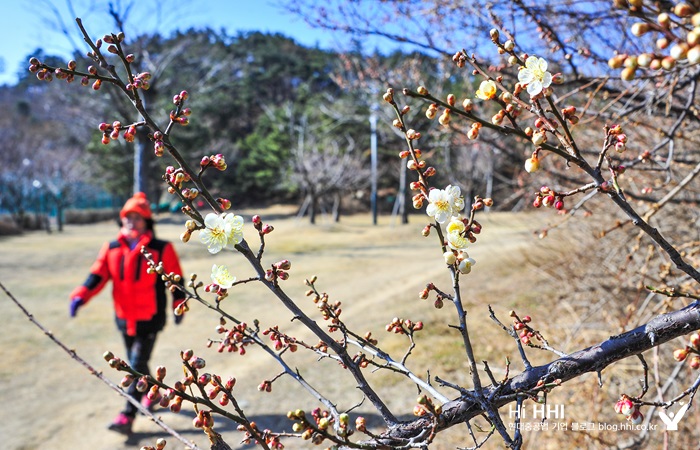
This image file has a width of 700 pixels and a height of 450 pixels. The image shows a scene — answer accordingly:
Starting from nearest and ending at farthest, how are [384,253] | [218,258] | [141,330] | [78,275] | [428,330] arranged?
Answer: [141,330] → [428,330] → [78,275] → [218,258] → [384,253]

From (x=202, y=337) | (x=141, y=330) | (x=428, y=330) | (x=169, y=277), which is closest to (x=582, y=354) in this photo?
(x=169, y=277)

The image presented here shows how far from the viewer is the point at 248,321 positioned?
7.41 meters

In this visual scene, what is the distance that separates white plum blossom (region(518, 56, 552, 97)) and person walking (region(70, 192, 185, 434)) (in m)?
3.60

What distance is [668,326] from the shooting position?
0.99m

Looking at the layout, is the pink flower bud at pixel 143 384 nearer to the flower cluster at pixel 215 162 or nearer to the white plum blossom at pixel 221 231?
the white plum blossom at pixel 221 231

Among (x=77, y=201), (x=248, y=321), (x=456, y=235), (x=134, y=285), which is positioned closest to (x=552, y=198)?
(x=456, y=235)

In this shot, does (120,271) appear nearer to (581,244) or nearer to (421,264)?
(581,244)

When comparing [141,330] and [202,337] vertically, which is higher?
[141,330]

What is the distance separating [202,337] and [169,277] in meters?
5.73

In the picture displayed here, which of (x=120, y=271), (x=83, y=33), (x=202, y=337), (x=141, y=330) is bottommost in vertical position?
(x=202, y=337)

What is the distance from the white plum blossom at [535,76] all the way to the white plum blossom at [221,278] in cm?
68

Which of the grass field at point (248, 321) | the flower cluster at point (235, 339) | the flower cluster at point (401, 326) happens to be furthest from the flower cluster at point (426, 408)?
the grass field at point (248, 321)

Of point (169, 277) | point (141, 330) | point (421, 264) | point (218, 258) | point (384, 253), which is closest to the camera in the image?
point (169, 277)

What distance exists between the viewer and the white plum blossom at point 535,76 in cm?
87
